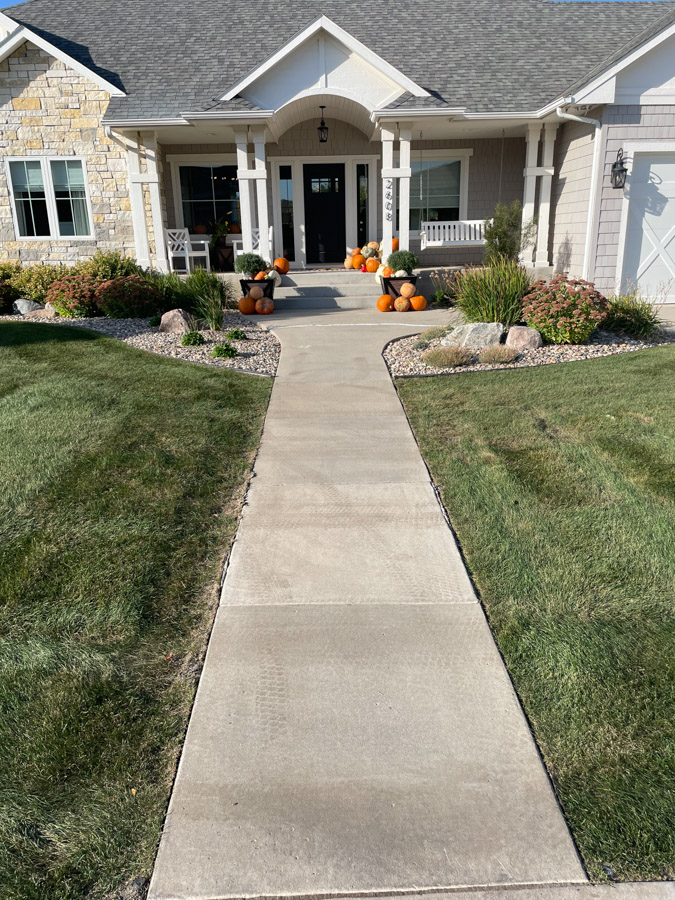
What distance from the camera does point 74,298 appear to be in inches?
451

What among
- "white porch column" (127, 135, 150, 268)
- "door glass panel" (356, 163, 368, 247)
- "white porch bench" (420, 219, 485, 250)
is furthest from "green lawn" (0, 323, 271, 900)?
"door glass panel" (356, 163, 368, 247)

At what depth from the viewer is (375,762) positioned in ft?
8.39

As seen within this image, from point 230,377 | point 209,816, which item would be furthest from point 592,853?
point 230,377

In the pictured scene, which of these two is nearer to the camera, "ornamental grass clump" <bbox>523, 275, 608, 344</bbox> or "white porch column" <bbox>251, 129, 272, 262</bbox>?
"ornamental grass clump" <bbox>523, 275, 608, 344</bbox>

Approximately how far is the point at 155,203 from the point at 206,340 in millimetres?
6069

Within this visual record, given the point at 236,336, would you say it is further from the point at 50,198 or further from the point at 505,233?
the point at 50,198

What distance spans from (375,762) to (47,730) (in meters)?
Answer: 1.34

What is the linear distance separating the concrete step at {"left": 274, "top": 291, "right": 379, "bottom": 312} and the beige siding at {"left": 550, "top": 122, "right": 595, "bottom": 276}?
4.18m

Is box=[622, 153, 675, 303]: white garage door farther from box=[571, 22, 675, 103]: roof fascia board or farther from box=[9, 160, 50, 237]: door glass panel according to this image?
box=[9, 160, 50, 237]: door glass panel

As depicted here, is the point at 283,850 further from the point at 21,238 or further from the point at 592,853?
the point at 21,238

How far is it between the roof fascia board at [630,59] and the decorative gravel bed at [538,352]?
194 inches

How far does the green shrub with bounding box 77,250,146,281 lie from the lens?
13055 mm

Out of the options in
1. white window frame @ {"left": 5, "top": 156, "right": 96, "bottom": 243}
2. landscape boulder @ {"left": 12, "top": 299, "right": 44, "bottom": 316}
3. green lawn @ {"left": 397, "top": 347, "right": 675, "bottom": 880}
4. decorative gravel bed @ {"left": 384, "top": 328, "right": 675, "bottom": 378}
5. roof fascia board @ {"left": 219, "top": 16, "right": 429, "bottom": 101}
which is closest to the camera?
green lawn @ {"left": 397, "top": 347, "right": 675, "bottom": 880}

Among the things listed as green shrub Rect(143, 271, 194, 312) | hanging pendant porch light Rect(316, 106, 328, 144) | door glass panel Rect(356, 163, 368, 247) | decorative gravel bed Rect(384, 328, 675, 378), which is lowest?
decorative gravel bed Rect(384, 328, 675, 378)
